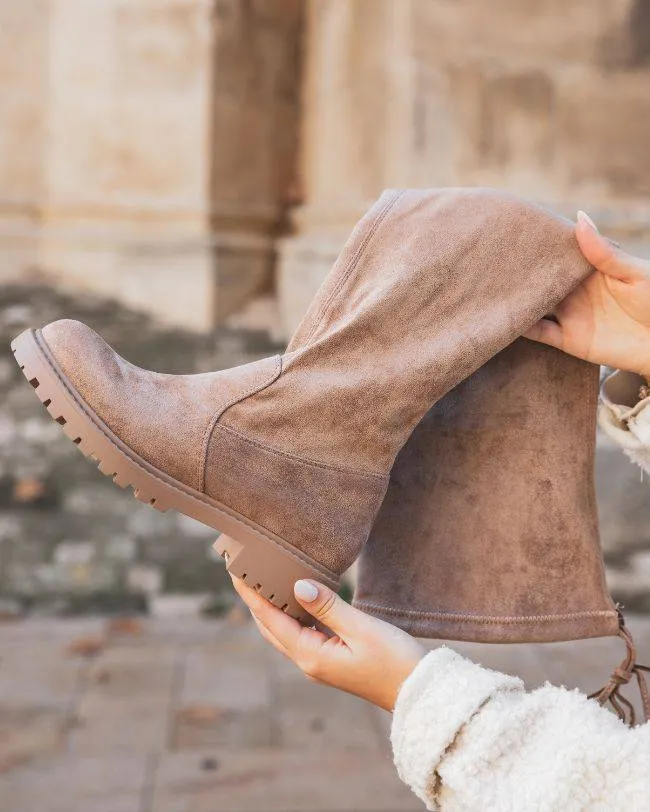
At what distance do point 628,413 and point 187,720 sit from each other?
207cm

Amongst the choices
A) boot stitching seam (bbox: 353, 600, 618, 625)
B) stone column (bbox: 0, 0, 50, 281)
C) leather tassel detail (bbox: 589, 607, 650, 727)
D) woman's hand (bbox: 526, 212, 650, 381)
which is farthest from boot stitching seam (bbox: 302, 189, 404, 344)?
stone column (bbox: 0, 0, 50, 281)

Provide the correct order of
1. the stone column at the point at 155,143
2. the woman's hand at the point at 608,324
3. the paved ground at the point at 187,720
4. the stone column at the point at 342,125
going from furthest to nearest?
the stone column at the point at 155,143 < the stone column at the point at 342,125 < the paved ground at the point at 187,720 < the woman's hand at the point at 608,324

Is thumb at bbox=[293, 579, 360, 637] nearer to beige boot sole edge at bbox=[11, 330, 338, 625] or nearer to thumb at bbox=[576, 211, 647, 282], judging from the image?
beige boot sole edge at bbox=[11, 330, 338, 625]

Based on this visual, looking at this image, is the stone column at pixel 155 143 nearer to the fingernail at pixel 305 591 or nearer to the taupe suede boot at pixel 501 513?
the taupe suede boot at pixel 501 513

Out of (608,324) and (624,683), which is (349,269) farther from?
(624,683)

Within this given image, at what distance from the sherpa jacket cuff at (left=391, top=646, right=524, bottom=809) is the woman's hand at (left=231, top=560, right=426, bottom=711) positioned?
0.05 metres

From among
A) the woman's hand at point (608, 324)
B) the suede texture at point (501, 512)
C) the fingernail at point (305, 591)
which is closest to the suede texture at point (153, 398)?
the fingernail at point (305, 591)

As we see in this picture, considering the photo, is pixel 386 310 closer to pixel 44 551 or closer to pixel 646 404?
pixel 646 404

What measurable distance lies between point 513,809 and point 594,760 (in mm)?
98

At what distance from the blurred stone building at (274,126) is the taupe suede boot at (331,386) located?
98.7 inches

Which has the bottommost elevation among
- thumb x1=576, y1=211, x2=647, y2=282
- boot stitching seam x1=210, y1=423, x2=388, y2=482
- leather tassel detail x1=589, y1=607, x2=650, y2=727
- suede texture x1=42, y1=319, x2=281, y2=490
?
leather tassel detail x1=589, y1=607, x2=650, y2=727

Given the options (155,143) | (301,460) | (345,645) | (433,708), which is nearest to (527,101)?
(155,143)

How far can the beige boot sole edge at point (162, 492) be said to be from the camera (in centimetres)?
138

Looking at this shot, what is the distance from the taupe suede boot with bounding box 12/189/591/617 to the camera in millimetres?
1391
